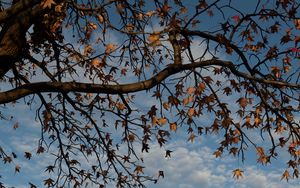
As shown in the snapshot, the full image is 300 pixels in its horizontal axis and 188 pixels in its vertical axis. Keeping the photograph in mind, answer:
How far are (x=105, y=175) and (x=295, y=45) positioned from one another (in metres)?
4.36

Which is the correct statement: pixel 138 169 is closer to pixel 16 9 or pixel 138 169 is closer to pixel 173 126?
pixel 173 126

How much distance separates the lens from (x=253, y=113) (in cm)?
733

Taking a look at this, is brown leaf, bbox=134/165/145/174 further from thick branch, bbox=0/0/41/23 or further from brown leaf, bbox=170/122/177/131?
thick branch, bbox=0/0/41/23

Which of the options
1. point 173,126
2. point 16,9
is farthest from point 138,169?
point 16,9

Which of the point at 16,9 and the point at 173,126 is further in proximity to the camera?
the point at 173,126

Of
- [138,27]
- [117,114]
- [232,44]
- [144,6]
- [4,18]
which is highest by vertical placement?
[144,6]

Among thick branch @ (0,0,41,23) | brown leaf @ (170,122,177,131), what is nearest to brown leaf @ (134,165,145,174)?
brown leaf @ (170,122,177,131)

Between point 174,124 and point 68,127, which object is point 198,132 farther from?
point 68,127

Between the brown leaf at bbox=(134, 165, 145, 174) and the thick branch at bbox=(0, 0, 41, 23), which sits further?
the brown leaf at bbox=(134, 165, 145, 174)

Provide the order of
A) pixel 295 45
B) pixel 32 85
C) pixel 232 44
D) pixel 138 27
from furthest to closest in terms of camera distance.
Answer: pixel 138 27 → pixel 232 44 → pixel 295 45 → pixel 32 85

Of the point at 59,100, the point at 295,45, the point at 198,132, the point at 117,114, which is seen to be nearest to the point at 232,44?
the point at 295,45

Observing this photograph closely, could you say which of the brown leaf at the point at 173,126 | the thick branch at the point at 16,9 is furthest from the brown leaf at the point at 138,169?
the thick branch at the point at 16,9

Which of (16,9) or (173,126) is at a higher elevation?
(16,9)

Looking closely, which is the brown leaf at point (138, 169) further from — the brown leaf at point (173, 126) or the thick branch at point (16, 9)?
the thick branch at point (16, 9)
